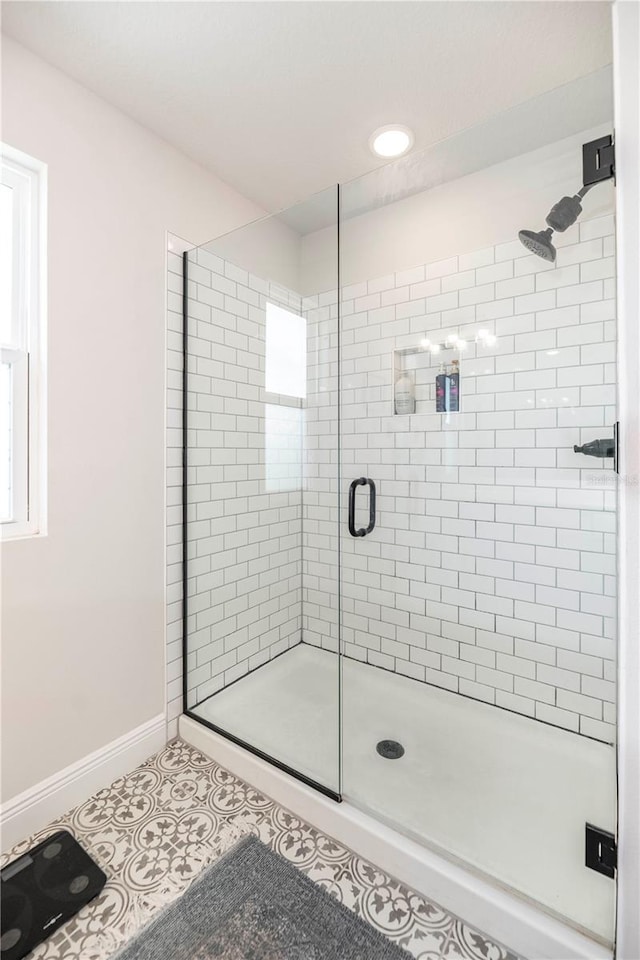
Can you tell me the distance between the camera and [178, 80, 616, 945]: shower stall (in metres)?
1.62

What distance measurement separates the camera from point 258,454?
205 cm

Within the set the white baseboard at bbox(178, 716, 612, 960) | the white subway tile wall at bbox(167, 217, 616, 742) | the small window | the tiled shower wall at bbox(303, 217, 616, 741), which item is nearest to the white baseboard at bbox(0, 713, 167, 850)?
the white subway tile wall at bbox(167, 217, 616, 742)

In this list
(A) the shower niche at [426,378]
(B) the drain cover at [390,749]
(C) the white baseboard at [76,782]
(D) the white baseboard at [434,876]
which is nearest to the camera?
(D) the white baseboard at [434,876]

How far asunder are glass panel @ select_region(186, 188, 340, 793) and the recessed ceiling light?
1.09 feet

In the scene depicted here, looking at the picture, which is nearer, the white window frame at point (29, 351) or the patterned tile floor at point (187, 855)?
the patterned tile floor at point (187, 855)

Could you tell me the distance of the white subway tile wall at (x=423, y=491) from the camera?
1.71 m

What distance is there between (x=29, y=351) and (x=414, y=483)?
1.64m

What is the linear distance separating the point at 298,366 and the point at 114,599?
127 centimetres

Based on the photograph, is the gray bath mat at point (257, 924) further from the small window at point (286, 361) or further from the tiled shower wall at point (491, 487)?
the small window at point (286, 361)

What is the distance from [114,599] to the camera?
168cm

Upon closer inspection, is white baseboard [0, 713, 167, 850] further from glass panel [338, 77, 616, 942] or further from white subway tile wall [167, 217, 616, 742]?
glass panel [338, 77, 616, 942]

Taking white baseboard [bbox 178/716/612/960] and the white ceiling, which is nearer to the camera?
white baseboard [bbox 178/716/612/960]

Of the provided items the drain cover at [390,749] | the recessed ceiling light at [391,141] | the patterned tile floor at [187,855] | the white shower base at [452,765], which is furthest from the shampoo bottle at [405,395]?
the patterned tile floor at [187,855]

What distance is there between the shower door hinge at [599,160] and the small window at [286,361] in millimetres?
1186
